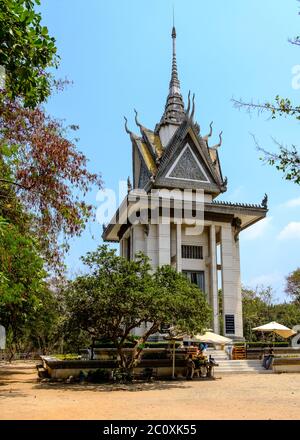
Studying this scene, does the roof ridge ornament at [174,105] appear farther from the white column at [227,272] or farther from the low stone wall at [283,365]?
the low stone wall at [283,365]

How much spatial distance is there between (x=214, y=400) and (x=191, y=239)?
20.2 m

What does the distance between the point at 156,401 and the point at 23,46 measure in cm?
879

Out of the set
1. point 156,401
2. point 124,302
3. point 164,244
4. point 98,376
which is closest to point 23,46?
point 156,401

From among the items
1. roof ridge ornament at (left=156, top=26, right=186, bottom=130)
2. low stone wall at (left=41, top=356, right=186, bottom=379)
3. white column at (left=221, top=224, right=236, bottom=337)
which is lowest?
low stone wall at (left=41, top=356, right=186, bottom=379)

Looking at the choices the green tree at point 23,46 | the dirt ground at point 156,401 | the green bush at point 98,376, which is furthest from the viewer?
the green bush at point 98,376

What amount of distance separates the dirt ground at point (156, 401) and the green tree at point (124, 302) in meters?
2.05

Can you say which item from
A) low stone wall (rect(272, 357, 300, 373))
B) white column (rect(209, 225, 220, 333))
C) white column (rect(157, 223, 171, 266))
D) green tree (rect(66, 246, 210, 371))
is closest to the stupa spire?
white column (rect(157, 223, 171, 266))

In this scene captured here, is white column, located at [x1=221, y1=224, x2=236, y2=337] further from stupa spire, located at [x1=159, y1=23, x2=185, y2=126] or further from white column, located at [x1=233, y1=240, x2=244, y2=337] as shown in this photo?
stupa spire, located at [x1=159, y1=23, x2=185, y2=126]

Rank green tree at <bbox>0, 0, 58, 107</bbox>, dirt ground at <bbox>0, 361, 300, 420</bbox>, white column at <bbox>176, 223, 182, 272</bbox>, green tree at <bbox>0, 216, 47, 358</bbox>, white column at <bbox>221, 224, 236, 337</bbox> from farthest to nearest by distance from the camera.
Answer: white column at <bbox>221, 224, 236, 337</bbox> → white column at <bbox>176, 223, 182, 272</bbox> → green tree at <bbox>0, 216, 47, 358</bbox> → dirt ground at <bbox>0, 361, 300, 420</bbox> → green tree at <bbox>0, 0, 58, 107</bbox>

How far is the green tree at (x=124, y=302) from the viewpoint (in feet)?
54.0

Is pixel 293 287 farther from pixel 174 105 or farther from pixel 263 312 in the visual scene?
pixel 174 105

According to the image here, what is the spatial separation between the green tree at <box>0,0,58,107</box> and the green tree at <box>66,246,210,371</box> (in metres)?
10.5

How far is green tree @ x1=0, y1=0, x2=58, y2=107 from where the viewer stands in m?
5.84

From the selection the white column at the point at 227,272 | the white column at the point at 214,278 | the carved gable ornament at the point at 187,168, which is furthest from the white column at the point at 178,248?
the carved gable ornament at the point at 187,168
